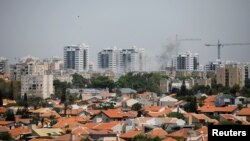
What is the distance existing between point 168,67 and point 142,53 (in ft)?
8.42

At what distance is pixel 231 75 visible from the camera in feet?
56.5

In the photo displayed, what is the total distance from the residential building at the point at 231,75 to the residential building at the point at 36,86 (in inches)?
215

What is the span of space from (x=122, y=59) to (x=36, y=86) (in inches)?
553

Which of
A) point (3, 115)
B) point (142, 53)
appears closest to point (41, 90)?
point (3, 115)

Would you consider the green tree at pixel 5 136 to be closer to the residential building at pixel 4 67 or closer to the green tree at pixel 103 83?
the green tree at pixel 103 83

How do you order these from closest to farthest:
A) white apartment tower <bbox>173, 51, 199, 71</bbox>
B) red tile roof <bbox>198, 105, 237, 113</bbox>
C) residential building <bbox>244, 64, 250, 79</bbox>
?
1. red tile roof <bbox>198, 105, 237, 113</bbox>
2. residential building <bbox>244, 64, 250, 79</bbox>
3. white apartment tower <bbox>173, 51, 199, 71</bbox>

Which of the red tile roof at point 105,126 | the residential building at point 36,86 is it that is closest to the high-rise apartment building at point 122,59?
the residential building at point 36,86

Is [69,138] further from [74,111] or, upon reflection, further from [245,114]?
[74,111]

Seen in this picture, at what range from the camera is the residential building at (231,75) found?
1706cm

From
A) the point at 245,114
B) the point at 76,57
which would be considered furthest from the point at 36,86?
the point at 76,57

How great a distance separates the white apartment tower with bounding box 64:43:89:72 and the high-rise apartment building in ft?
4.79

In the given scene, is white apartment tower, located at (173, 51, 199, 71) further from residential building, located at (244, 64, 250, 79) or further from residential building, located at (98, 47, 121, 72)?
residential building, located at (244, 64, 250, 79)

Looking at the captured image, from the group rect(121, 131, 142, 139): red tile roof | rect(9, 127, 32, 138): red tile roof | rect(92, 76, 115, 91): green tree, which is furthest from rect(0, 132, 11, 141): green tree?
rect(92, 76, 115, 91): green tree

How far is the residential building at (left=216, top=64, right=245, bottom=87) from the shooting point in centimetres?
1706
